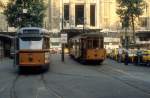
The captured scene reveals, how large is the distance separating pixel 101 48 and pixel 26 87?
21.2 meters

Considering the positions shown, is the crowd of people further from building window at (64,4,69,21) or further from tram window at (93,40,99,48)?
building window at (64,4,69,21)

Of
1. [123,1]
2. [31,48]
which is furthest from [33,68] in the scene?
[123,1]

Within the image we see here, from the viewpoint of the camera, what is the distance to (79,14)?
307 feet

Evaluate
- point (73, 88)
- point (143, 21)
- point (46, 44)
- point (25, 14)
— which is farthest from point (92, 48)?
point (143, 21)

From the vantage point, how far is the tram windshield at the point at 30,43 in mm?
35062

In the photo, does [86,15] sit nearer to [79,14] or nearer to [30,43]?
[79,14]

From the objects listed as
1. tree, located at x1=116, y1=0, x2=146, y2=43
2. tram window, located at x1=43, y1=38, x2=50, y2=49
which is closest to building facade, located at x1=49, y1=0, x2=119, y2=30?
tree, located at x1=116, y1=0, x2=146, y2=43

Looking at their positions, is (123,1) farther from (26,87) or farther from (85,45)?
(26,87)

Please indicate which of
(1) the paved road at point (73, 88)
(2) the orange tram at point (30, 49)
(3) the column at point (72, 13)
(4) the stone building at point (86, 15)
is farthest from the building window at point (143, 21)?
(1) the paved road at point (73, 88)

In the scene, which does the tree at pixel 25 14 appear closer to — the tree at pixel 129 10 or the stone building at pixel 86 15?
the tree at pixel 129 10

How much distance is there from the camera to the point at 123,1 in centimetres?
7212

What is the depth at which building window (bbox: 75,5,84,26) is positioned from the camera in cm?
9309

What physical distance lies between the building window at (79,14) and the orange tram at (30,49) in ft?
188

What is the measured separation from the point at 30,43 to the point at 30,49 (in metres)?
0.41
